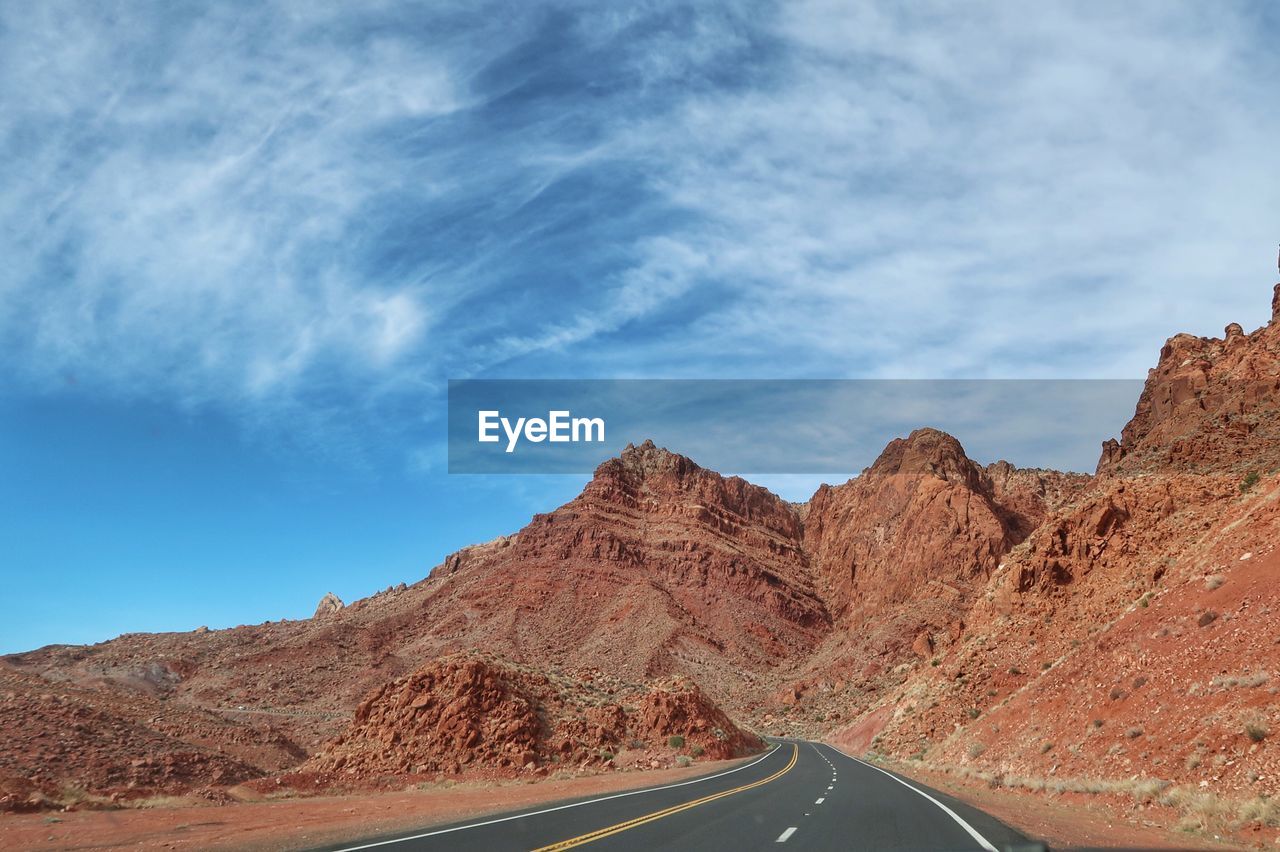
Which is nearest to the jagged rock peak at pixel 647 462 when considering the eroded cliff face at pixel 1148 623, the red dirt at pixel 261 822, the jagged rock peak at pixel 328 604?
the jagged rock peak at pixel 328 604

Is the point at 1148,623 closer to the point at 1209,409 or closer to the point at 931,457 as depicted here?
the point at 1209,409

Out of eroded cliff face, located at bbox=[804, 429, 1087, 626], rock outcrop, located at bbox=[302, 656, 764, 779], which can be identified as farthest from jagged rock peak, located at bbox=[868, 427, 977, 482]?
rock outcrop, located at bbox=[302, 656, 764, 779]

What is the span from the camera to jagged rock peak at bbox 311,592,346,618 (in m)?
163

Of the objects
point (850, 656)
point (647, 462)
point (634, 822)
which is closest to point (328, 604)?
point (647, 462)

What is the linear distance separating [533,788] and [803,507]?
165m

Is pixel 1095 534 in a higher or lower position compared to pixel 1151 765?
higher

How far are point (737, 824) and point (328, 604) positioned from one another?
544 ft

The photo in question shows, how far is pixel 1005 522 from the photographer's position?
12875 cm

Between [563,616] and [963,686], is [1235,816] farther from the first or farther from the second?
[563,616]

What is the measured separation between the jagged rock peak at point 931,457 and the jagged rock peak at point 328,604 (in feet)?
354

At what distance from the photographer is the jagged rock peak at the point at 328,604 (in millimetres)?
162875

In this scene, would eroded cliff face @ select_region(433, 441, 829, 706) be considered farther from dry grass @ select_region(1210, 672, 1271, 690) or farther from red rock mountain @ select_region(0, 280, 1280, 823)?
dry grass @ select_region(1210, 672, 1271, 690)

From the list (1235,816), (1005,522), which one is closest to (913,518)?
(1005,522)

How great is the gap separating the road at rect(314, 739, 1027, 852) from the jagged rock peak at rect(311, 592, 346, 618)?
15343 cm
